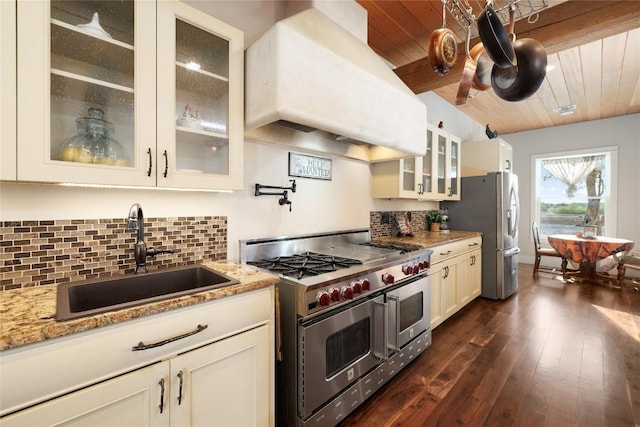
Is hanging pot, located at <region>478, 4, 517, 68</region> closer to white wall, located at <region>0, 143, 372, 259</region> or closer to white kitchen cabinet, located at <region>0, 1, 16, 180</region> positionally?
white wall, located at <region>0, 143, 372, 259</region>

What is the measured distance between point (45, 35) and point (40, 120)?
313 millimetres

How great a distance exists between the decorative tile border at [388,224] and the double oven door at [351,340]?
0.90 metres

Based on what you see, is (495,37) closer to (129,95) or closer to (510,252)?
(129,95)

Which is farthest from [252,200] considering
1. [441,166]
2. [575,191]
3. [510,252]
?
[575,191]

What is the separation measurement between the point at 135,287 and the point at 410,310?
71.0 inches

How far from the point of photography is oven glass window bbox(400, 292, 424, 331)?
6.83ft

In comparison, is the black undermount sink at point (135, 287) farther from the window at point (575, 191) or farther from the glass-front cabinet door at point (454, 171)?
the window at point (575, 191)

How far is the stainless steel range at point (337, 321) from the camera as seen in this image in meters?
1.44

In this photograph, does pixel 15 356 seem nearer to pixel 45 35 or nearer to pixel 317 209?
pixel 45 35

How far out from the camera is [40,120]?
104 cm

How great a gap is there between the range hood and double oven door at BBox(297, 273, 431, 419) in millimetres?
1067

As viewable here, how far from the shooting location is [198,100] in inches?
60.4

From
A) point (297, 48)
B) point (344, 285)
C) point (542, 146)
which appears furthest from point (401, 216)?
point (542, 146)

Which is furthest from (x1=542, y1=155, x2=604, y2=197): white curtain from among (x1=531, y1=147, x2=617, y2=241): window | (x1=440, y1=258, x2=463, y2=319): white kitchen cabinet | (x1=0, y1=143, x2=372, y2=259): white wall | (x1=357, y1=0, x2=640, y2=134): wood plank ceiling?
(x1=0, y1=143, x2=372, y2=259): white wall
